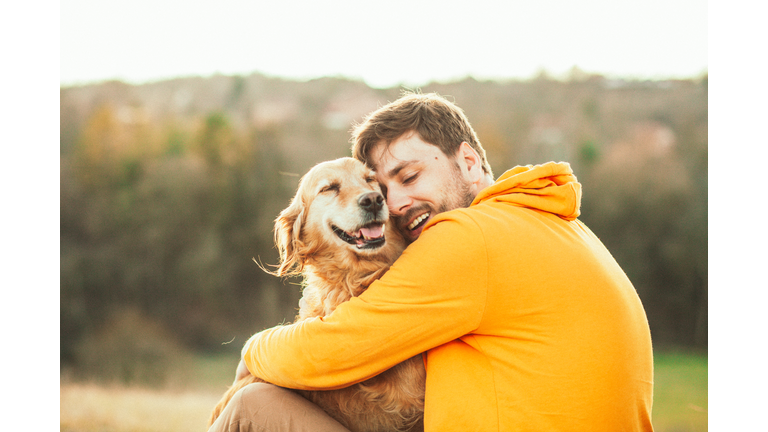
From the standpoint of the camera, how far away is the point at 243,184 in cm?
1666

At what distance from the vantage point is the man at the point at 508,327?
1.54 meters

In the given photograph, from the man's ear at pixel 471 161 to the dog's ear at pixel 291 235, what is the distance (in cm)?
86

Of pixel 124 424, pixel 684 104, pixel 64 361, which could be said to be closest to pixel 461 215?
pixel 124 424

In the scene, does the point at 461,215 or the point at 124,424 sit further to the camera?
the point at 124,424

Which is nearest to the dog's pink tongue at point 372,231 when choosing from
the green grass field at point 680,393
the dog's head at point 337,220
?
the dog's head at point 337,220

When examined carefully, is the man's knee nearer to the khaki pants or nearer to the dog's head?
the khaki pants

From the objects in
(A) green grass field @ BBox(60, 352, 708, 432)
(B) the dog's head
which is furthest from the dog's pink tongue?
(A) green grass field @ BBox(60, 352, 708, 432)

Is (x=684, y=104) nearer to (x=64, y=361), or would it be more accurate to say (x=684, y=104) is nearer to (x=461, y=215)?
(x=461, y=215)

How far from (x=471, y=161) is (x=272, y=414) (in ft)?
4.63

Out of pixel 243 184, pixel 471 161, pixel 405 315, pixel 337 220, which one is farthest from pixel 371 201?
pixel 243 184

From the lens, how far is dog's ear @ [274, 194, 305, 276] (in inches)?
103

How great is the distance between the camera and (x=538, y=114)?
635 inches

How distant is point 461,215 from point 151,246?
15931mm

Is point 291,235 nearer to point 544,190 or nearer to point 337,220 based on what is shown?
point 337,220
